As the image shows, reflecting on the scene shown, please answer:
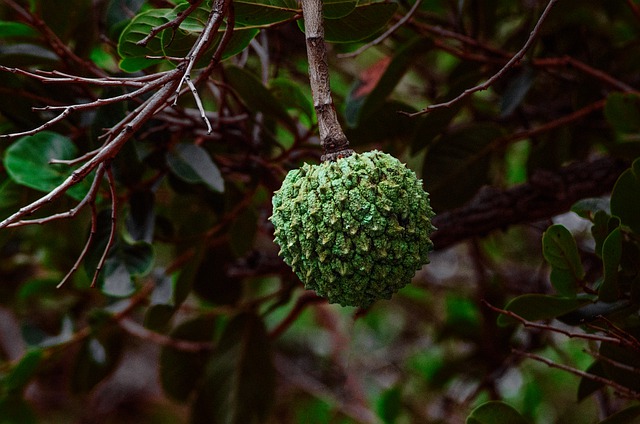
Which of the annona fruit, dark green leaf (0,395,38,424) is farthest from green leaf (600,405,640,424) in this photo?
dark green leaf (0,395,38,424)

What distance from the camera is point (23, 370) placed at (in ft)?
4.95

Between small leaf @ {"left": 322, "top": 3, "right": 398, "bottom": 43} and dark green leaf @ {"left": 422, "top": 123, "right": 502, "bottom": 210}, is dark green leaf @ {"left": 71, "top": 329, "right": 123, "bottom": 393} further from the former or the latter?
small leaf @ {"left": 322, "top": 3, "right": 398, "bottom": 43}

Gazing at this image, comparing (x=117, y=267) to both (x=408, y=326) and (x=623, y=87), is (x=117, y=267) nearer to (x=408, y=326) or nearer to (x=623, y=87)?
(x=623, y=87)

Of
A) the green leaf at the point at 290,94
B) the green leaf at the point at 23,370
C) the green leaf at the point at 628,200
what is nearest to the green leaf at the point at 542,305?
the green leaf at the point at 628,200

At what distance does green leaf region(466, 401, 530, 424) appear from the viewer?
1.01 metres

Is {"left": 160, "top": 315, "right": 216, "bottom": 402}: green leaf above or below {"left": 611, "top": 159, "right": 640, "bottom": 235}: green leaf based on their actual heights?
below

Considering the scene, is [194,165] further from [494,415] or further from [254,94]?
[494,415]

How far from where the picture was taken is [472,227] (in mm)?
1443

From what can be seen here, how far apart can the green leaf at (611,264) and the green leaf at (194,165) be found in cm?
64

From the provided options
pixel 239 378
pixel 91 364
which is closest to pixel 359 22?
pixel 239 378

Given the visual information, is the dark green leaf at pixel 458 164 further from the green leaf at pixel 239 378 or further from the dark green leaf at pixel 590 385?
the green leaf at pixel 239 378

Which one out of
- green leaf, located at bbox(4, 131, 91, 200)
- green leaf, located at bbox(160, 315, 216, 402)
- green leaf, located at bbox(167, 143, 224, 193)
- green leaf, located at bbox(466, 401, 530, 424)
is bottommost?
green leaf, located at bbox(160, 315, 216, 402)

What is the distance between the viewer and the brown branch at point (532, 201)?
55.1 inches

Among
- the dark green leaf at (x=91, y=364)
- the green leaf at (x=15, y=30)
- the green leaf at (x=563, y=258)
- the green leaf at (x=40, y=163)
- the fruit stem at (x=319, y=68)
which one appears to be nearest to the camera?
the fruit stem at (x=319, y=68)
